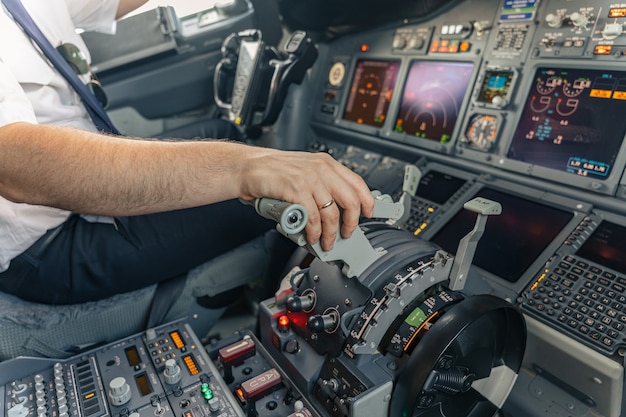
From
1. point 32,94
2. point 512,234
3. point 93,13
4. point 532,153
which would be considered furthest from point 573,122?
point 93,13

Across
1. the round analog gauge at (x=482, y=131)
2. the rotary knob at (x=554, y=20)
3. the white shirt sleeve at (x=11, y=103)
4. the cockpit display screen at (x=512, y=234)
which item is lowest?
the cockpit display screen at (x=512, y=234)

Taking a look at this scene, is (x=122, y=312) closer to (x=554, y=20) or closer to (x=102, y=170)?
(x=102, y=170)

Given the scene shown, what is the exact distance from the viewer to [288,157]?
1.04m

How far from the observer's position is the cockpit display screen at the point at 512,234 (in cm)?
164

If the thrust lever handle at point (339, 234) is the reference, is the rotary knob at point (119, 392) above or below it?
below

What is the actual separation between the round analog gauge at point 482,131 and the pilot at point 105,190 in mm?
1066

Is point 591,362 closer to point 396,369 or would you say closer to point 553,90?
point 396,369

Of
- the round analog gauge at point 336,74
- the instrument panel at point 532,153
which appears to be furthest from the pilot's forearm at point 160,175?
the round analog gauge at point 336,74

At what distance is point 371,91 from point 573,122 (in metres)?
1.22

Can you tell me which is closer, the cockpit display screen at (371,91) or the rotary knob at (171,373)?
the rotary knob at (171,373)

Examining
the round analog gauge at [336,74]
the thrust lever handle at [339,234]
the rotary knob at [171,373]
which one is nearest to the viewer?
the thrust lever handle at [339,234]

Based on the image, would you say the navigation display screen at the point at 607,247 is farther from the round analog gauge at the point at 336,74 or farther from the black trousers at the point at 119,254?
the round analog gauge at the point at 336,74

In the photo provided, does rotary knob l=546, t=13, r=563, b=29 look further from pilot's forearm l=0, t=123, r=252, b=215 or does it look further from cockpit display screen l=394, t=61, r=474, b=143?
pilot's forearm l=0, t=123, r=252, b=215

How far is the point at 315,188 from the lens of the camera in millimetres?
980
